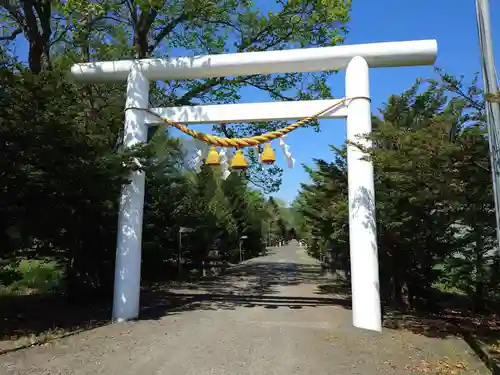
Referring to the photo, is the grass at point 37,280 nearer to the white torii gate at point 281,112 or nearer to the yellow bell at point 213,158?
the white torii gate at point 281,112

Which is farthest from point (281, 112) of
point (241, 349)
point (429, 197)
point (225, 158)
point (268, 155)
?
point (241, 349)

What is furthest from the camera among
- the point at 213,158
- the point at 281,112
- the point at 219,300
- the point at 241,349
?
the point at 219,300

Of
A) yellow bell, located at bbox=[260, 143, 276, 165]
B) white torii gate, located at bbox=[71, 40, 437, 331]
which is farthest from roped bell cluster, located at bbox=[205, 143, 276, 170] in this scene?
white torii gate, located at bbox=[71, 40, 437, 331]

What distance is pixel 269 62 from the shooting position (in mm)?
7988

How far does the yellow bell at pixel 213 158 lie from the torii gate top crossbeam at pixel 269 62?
158cm

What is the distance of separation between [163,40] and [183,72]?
257 inches

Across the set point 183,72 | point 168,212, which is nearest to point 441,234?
point 183,72

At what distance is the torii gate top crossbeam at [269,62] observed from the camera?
24.8 ft

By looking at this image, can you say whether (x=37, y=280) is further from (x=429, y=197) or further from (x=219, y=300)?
(x=429, y=197)

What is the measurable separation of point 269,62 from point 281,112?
103 cm

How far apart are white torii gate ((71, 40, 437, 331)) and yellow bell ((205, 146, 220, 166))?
0.62 m

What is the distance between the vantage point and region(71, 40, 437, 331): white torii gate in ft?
23.8

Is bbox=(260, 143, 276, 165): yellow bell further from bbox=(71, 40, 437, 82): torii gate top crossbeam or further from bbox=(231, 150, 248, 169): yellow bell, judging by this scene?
bbox=(71, 40, 437, 82): torii gate top crossbeam

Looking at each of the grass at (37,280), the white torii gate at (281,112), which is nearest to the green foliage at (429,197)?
the white torii gate at (281,112)
